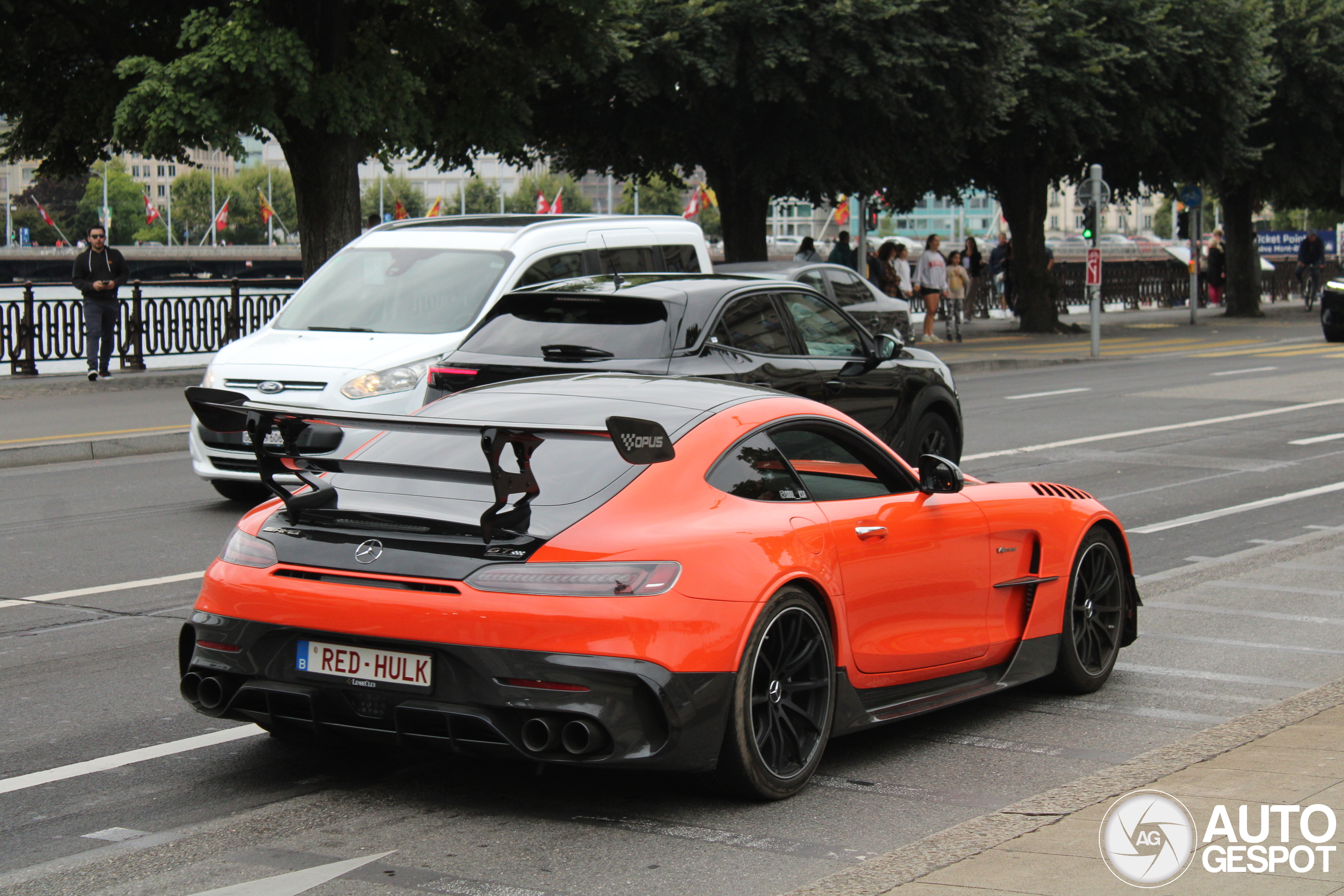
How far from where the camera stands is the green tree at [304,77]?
2003 cm

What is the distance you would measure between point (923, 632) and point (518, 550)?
169 centimetres

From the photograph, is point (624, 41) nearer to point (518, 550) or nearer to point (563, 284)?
point (563, 284)

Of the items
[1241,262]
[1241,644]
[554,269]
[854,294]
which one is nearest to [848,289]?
[854,294]

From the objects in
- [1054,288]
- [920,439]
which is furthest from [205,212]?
[920,439]

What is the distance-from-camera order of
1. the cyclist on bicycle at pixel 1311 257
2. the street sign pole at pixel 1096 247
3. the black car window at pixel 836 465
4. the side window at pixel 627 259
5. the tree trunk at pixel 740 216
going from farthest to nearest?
1. the cyclist on bicycle at pixel 1311 257
2. the tree trunk at pixel 740 216
3. the street sign pole at pixel 1096 247
4. the side window at pixel 627 259
5. the black car window at pixel 836 465

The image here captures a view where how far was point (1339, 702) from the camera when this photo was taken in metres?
6.05

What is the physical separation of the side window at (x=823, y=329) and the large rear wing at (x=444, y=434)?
5.63 metres

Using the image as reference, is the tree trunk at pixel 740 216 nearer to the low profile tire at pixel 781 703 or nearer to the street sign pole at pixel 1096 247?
the street sign pole at pixel 1096 247

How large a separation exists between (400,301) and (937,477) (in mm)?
7470

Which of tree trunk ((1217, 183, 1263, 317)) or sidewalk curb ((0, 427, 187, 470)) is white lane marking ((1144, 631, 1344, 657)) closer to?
sidewalk curb ((0, 427, 187, 470))

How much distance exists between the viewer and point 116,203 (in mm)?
158500

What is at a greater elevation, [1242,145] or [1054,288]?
[1242,145]

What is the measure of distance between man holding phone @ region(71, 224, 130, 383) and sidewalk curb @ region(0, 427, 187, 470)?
5.43 m

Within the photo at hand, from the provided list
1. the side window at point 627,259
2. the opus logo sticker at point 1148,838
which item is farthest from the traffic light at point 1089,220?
the opus logo sticker at point 1148,838
